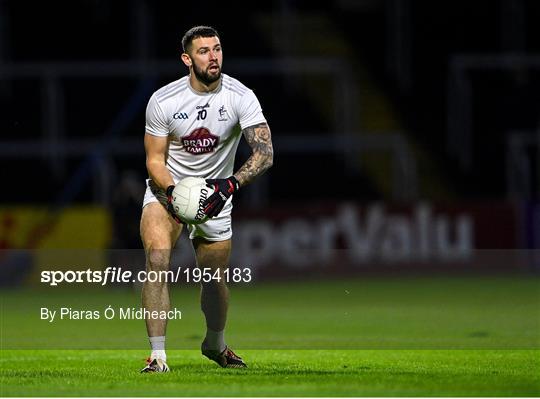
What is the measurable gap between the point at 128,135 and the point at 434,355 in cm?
1424

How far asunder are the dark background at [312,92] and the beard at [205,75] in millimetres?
12835

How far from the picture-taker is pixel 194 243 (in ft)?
36.1

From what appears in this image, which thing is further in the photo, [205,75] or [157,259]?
[205,75]

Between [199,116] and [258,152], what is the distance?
1.59ft

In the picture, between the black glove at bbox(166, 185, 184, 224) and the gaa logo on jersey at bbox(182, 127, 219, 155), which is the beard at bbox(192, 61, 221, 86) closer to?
the gaa logo on jersey at bbox(182, 127, 219, 155)

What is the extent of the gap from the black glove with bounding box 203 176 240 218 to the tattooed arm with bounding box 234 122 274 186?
0.18 metres

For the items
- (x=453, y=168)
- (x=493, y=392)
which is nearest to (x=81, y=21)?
(x=453, y=168)

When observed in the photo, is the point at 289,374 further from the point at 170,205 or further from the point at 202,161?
the point at 202,161

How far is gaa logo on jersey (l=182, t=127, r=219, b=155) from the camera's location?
10.7 meters

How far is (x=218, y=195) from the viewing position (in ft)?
33.8

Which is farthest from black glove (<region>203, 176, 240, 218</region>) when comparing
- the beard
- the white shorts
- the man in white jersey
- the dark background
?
the dark background

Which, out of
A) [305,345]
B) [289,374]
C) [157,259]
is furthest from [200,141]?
[305,345]

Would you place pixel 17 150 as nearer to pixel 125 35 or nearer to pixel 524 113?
pixel 125 35

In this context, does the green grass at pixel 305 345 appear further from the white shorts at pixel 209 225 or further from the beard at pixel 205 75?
the beard at pixel 205 75
